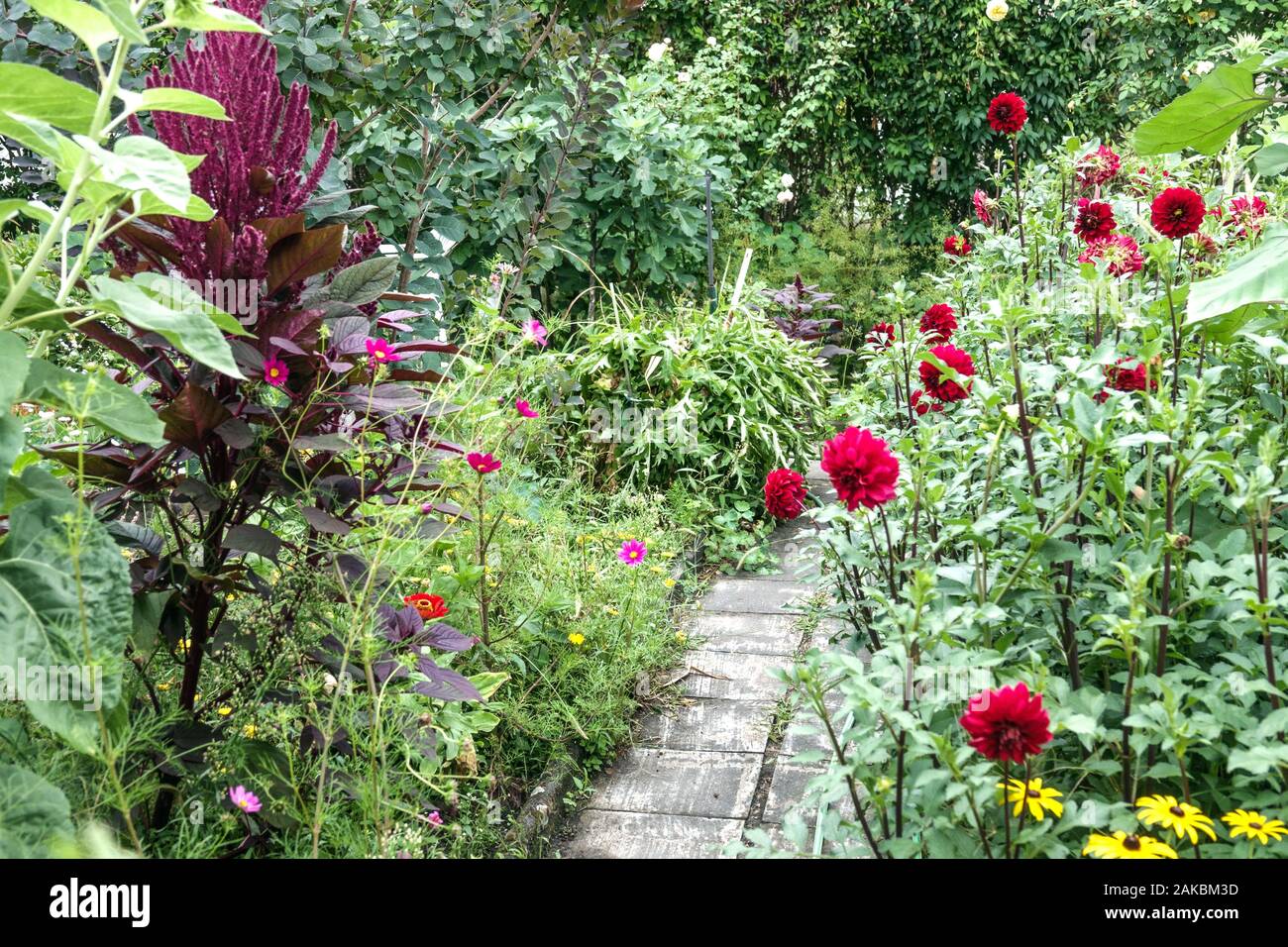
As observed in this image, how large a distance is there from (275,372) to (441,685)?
649 millimetres

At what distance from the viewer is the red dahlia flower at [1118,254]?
2036 mm

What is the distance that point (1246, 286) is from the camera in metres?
1.50

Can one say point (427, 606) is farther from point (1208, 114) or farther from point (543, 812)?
point (1208, 114)

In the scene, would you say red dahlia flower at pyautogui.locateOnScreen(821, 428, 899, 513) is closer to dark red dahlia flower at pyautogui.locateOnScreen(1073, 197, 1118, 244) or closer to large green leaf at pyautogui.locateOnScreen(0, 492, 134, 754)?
large green leaf at pyautogui.locateOnScreen(0, 492, 134, 754)

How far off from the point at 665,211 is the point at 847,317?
7.52 feet

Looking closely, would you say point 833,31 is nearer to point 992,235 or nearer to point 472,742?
point 992,235

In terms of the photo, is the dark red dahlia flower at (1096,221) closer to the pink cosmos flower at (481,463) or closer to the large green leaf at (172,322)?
the pink cosmos flower at (481,463)

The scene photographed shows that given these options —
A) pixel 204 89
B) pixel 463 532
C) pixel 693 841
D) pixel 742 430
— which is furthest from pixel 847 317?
pixel 204 89

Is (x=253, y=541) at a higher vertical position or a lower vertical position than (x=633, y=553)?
higher

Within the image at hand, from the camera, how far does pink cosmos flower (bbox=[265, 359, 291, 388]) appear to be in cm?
169

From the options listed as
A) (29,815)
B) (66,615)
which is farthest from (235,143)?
(29,815)

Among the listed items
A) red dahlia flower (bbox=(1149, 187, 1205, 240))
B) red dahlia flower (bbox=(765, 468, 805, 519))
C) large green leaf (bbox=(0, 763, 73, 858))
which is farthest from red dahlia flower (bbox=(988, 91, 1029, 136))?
large green leaf (bbox=(0, 763, 73, 858))

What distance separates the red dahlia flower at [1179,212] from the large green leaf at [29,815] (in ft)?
6.49

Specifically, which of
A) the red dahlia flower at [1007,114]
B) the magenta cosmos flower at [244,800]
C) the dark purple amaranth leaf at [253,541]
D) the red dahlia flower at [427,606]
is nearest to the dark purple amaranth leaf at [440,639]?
the red dahlia flower at [427,606]
